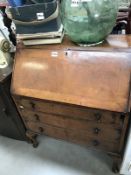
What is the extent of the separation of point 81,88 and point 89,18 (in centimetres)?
40

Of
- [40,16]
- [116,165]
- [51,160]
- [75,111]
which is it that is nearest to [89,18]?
[40,16]

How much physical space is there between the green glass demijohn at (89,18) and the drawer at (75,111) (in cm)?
43

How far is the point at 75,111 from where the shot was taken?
46.8 inches

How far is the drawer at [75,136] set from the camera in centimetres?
135

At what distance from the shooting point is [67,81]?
1.14 meters

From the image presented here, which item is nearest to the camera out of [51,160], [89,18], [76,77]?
[89,18]

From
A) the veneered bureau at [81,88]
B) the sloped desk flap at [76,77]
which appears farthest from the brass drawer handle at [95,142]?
the sloped desk flap at [76,77]

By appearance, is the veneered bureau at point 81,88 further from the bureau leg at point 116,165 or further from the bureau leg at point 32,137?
the bureau leg at point 32,137

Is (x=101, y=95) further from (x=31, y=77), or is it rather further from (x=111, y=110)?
(x=31, y=77)

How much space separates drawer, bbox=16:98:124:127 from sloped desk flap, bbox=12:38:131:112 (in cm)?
7

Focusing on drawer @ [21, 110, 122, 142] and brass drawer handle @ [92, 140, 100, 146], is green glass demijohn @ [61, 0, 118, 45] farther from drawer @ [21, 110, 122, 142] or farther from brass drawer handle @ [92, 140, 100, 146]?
brass drawer handle @ [92, 140, 100, 146]

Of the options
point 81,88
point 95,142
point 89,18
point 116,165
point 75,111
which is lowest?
point 116,165

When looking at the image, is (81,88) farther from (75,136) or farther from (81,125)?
(75,136)

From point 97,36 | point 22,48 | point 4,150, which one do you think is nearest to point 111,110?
point 97,36
